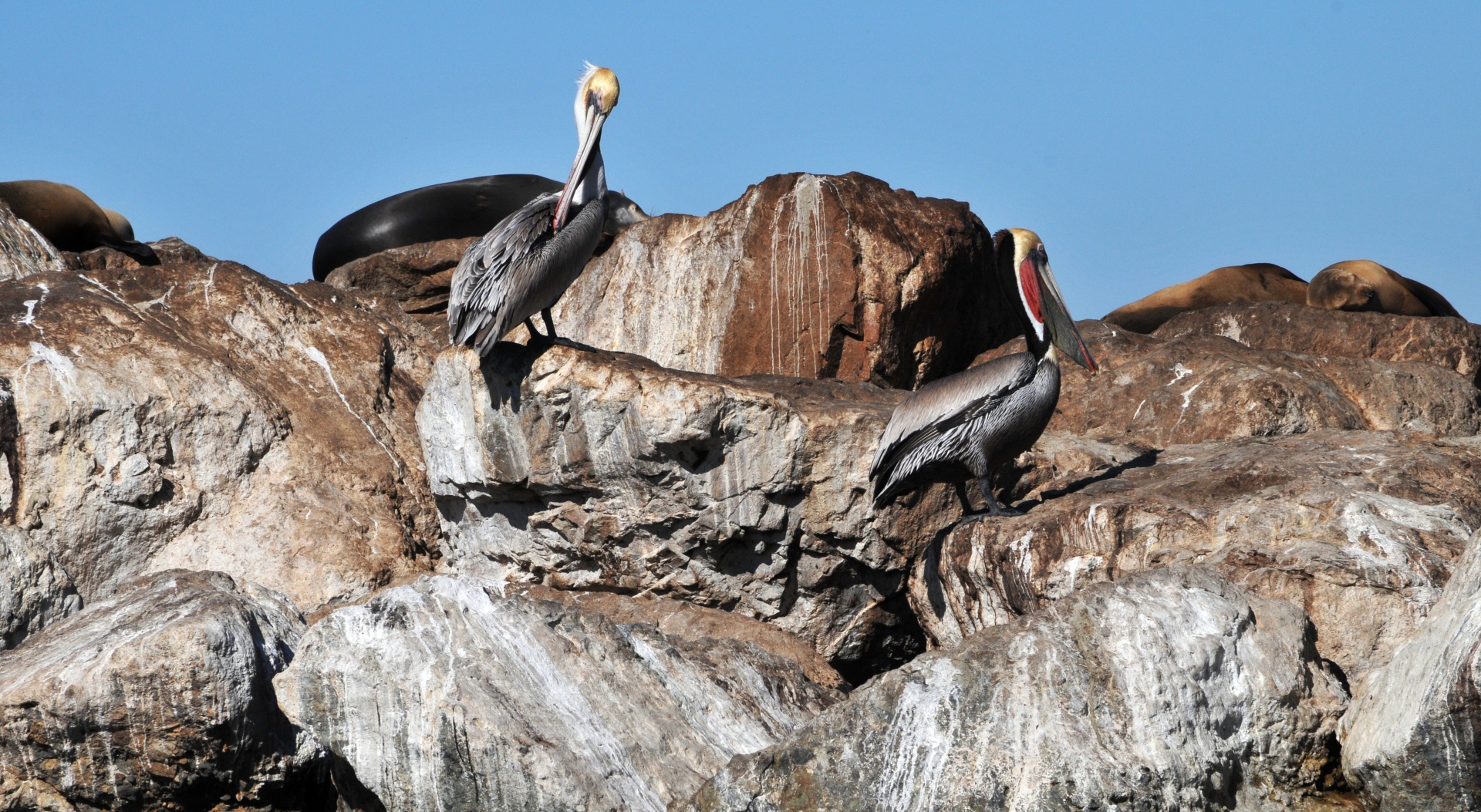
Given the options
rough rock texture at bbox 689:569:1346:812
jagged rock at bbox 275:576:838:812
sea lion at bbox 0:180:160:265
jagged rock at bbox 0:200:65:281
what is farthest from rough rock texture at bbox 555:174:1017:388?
sea lion at bbox 0:180:160:265

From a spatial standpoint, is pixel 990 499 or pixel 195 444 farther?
pixel 195 444

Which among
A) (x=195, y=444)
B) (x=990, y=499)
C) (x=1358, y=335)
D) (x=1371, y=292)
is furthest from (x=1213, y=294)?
(x=195, y=444)

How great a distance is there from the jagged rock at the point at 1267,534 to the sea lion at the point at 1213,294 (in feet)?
25.5

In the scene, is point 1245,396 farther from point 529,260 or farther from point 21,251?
point 21,251

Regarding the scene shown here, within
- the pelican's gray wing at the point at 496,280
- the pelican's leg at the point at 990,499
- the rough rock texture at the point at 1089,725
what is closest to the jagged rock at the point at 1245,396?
the pelican's leg at the point at 990,499

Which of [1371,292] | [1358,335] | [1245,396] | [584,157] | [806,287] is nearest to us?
[584,157]

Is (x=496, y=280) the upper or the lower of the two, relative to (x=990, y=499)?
upper

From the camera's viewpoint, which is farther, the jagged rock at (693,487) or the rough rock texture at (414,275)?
the rough rock texture at (414,275)

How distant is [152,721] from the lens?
18.2ft

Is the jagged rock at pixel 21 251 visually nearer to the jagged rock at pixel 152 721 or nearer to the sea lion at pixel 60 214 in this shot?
the sea lion at pixel 60 214

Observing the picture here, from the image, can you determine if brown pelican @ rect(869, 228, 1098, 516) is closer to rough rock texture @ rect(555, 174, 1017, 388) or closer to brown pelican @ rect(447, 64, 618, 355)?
brown pelican @ rect(447, 64, 618, 355)

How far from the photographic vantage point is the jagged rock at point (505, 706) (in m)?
5.20

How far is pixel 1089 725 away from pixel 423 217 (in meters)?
11.6

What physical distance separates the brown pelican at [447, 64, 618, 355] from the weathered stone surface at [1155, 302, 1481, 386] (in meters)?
4.60
